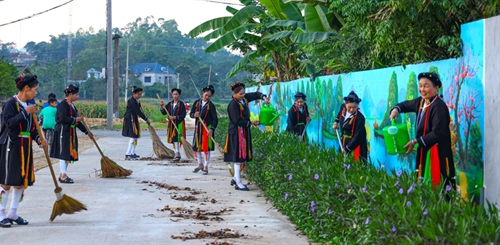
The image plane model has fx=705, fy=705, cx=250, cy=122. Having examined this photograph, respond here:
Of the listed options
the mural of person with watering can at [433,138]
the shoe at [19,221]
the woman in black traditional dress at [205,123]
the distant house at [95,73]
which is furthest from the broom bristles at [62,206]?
the distant house at [95,73]

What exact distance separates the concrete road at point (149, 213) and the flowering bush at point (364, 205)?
399mm

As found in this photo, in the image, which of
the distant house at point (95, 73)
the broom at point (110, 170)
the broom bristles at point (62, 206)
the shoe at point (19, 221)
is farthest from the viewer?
the distant house at point (95, 73)

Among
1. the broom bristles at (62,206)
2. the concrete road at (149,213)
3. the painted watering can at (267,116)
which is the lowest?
the concrete road at (149,213)

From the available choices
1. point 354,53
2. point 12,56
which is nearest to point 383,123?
point 354,53

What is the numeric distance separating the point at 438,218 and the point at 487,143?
1.98 m

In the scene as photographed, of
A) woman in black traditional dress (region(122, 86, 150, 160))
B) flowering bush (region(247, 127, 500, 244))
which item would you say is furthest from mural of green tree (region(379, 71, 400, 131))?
woman in black traditional dress (region(122, 86, 150, 160))

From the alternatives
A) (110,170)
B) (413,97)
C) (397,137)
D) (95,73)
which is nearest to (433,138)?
(397,137)

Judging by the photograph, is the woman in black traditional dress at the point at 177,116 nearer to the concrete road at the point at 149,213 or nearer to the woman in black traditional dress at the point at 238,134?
the concrete road at the point at 149,213

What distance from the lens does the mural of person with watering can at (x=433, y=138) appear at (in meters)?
6.93

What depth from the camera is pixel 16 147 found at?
848cm

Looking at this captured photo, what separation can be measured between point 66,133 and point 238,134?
316 centimetres

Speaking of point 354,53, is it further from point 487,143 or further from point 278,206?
point 487,143

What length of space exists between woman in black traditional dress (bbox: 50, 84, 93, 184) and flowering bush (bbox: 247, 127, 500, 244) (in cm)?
399

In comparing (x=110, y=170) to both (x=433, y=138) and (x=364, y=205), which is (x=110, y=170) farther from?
(x=364, y=205)
